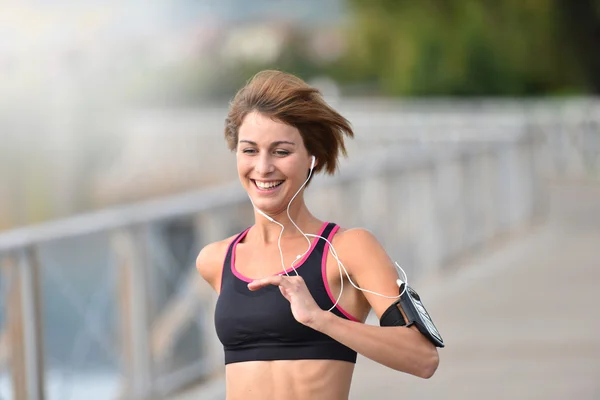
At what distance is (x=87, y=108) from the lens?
4112 cm

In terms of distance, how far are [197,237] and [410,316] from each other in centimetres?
674

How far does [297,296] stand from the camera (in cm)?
269

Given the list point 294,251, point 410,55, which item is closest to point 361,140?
point 410,55

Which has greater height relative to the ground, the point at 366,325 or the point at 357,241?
the point at 357,241

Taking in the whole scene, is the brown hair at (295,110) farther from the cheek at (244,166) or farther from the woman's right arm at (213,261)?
the woman's right arm at (213,261)

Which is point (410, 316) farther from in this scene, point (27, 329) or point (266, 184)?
point (27, 329)

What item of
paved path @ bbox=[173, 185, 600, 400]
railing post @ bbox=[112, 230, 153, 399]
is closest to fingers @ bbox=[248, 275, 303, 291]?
railing post @ bbox=[112, 230, 153, 399]

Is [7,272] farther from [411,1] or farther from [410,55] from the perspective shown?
[411,1]

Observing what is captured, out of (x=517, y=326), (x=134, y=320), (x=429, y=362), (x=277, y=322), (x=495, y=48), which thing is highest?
(x=495, y=48)

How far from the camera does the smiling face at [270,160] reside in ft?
9.43

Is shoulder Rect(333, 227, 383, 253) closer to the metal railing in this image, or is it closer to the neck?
the neck

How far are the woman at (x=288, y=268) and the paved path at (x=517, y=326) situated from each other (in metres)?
3.86

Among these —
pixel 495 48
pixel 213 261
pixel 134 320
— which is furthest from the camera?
pixel 495 48

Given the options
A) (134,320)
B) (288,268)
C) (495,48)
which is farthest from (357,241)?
(495,48)
